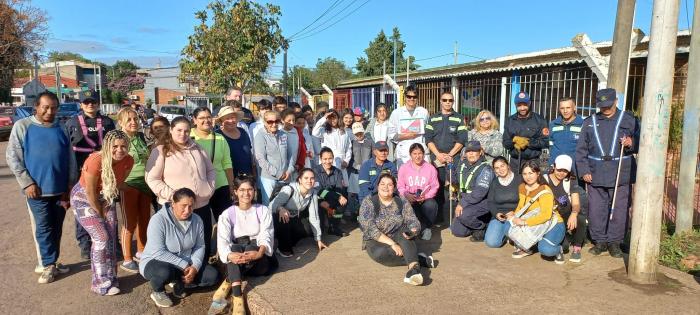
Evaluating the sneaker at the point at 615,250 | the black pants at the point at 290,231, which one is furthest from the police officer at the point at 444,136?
the sneaker at the point at 615,250

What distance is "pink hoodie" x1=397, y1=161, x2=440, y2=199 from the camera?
20.0ft

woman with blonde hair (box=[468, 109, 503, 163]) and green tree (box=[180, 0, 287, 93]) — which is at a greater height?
green tree (box=[180, 0, 287, 93])

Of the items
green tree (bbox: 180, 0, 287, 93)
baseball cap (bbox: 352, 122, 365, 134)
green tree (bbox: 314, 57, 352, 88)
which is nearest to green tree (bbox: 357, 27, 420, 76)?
green tree (bbox: 314, 57, 352, 88)

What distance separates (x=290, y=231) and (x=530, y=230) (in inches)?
98.6

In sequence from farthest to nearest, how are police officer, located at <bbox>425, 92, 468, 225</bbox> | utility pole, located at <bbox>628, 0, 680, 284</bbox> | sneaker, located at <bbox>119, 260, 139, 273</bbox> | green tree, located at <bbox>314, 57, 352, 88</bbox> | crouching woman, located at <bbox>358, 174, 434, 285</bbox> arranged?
green tree, located at <bbox>314, 57, 352, 88</bbox> < police officer, located at <bbox>425, 92, 468, 225</bbox> < sneaker, located at <bbox>119, 260, 139, 273</bbox> < crouching woman, located at <bbox>358, 174, 434, 285</bbox> < utility pole, located at <bbox>628, 0, 680, 284</bbox>

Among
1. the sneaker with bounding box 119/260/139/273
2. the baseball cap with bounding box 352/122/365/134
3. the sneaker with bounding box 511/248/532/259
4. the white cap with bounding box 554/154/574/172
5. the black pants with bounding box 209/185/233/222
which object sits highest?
the baseball cap with bounding box 352/122/365/134

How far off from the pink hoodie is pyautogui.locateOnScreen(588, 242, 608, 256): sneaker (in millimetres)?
1861

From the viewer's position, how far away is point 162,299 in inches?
165

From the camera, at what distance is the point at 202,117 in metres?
5.02

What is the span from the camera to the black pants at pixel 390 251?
4.58 m

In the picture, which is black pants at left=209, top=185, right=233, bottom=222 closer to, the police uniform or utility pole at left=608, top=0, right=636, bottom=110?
the police uniform

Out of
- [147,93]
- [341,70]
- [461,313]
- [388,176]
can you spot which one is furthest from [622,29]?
[147,93]

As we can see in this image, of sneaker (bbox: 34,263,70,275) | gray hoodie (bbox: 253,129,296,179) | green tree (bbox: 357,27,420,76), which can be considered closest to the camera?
sneaker (bbox: 34,263,70,275)

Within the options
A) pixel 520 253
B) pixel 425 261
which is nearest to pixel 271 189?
pixel 425 261
